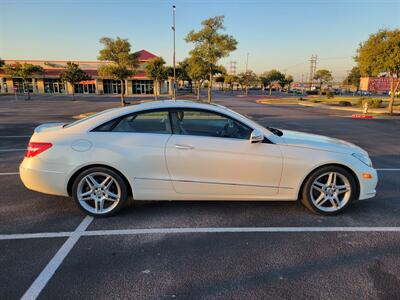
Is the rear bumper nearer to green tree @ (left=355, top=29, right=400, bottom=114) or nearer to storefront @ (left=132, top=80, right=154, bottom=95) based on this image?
green tree @ (left=355, top=29, right=400, bottom=114)

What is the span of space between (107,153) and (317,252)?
8.95 ft

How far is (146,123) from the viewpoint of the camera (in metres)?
3.93

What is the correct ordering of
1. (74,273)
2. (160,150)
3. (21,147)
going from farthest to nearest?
(21,147), (160,150), (74,273)

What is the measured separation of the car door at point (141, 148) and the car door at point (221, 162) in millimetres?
128

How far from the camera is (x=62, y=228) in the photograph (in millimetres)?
3631

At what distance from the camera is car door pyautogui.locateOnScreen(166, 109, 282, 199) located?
376cm

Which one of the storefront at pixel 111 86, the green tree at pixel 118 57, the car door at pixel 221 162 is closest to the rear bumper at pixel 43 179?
the car door at pixel 221 162

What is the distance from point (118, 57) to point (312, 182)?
21047 millimetres

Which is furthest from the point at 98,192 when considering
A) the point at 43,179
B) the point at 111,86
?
the point at 111,86

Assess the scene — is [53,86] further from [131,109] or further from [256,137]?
[256,137]

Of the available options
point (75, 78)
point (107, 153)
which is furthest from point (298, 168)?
point (75, 78)

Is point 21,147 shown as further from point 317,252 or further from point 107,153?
point 317,252

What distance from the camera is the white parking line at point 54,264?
249 centimetres

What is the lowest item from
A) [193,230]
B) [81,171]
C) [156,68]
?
[193,230]
